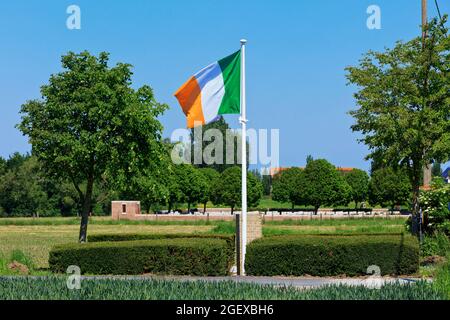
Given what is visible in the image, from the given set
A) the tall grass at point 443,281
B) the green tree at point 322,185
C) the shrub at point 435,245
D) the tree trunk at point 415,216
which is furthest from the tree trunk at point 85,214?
the green tree at point 322,185

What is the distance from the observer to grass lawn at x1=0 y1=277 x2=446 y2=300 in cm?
1091

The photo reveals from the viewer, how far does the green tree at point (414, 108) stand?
89.1 ft

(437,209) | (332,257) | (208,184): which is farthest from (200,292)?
(208,184)

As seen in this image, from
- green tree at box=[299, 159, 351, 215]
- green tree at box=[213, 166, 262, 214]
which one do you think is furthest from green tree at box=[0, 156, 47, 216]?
green tree at box=[299, 159, 351, 215]

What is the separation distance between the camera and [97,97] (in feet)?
93.7

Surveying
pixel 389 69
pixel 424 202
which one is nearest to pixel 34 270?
pixel 424 202

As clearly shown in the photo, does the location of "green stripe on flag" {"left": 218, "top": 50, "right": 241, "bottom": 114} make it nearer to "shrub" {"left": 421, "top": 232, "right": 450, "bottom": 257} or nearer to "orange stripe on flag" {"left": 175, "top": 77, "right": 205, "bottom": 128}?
"orange stripe on flag" {"left": 175, "top": 77, "right": 205, "bottom": 128}

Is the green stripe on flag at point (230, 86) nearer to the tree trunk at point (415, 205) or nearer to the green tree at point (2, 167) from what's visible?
the tree trunk at point (415, 205)

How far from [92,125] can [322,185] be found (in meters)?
59.9

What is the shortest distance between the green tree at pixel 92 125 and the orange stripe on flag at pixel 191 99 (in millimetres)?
9514

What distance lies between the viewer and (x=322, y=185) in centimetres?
8644

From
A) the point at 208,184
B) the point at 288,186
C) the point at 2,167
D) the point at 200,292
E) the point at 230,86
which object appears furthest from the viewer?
the point at 288,186

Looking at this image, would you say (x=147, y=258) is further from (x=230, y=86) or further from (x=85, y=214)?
(x=85, y=214)

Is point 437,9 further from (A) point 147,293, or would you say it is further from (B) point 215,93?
(A) point 147,293
